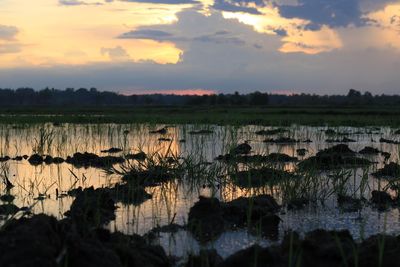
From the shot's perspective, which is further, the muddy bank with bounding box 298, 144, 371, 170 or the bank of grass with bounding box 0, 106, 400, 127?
the bank of grass with bounding box 0, 106, 400, 127

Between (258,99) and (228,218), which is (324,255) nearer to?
(228,218)

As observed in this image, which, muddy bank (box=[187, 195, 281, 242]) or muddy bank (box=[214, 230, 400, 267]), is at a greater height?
muddy bank (box=[214, 230, 400, 267])

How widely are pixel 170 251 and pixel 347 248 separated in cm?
178

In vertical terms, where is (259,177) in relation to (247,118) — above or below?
below

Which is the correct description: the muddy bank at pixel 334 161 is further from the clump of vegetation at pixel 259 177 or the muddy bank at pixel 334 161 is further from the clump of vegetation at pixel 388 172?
the clump of vegetation at pixel 259 177

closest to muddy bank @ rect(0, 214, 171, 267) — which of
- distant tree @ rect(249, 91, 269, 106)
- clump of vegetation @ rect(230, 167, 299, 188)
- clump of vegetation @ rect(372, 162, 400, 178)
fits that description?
clump of vegetation @ rect(230, 167, 299, 188)

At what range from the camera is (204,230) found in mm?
5652

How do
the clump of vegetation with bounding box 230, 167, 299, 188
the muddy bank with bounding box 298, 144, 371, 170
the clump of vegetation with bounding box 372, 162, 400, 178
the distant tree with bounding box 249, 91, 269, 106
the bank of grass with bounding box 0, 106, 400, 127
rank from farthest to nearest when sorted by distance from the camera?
the distant tree with bounding box 249, 91, 269, 106 < the bank of grass with bounding box 0, 106, 400, 127 < the muddy bank with bounding box 298, 144, 371, 170 < the clump of vegetation with bounding box 372, 162, 400, 178 < the clump of vegetation with bounding box 230, 167, 299, 188

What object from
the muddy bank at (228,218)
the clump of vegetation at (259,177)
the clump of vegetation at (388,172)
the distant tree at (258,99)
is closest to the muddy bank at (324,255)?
the muddy bank at (228,218)

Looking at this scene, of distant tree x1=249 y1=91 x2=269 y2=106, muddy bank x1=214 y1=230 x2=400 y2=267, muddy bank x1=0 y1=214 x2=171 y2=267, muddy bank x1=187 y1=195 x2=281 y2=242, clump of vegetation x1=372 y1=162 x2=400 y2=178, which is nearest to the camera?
muddy bank x1=0 y1=214 x2=171 y2=267

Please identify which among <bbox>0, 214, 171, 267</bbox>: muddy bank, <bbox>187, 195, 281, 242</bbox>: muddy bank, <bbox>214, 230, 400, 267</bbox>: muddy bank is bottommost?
<bbox>187, 195, 281, 242</bbox>: muddy bank

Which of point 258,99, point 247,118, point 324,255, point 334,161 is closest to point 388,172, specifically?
point 334,161

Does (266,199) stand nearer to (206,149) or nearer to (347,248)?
(347,248)

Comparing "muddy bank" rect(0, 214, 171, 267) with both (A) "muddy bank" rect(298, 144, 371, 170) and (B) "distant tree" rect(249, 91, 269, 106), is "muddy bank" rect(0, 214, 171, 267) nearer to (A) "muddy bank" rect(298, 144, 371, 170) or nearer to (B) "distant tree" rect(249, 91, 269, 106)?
(A) "muddy bank" rect(298, 144, 371, 170)
